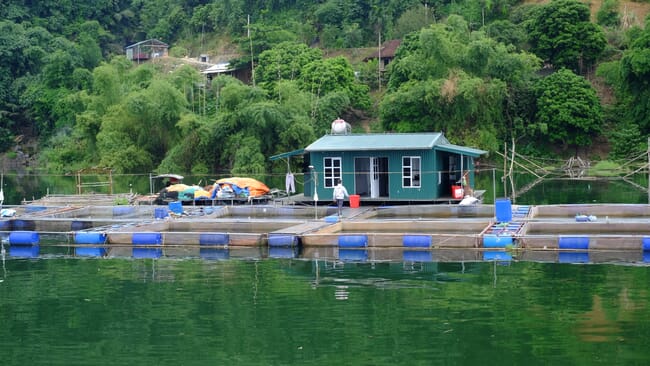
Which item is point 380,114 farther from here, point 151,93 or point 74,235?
point 74,235

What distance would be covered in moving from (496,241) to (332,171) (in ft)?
36.5

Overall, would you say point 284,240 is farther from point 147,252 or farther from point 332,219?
point 147,252

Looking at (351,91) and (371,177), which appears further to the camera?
(351,91)

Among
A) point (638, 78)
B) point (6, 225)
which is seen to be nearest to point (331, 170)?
point (6, 225)

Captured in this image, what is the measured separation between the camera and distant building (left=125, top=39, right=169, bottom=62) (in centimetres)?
9456

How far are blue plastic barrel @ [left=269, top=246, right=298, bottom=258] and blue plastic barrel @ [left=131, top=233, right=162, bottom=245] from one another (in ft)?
12.3

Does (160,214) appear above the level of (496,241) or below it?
above

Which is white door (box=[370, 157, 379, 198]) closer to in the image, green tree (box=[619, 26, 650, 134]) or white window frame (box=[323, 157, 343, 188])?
white window frame (box=[323, 157, 343, 188])

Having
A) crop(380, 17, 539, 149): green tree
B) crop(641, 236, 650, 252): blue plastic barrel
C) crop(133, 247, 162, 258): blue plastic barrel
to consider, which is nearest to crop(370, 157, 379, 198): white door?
crop(133, 247, 162, 258): blue plastic barrel

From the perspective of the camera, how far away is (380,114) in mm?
65500

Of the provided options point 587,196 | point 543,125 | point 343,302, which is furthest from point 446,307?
point 543,125

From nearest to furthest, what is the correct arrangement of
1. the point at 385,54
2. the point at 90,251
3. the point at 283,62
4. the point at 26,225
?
the point at 90,251 < the point at 26,225 < the point at 283,62 < the point at 385,54

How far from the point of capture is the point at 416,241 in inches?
985

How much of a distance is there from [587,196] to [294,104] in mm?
29321
